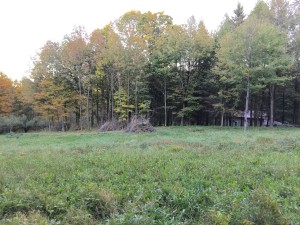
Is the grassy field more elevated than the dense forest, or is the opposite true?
the dense forest

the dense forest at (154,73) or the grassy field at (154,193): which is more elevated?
the dense forest at (154,73)

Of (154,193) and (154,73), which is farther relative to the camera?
(154,73)

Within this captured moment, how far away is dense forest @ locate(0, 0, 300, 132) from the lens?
30406mm

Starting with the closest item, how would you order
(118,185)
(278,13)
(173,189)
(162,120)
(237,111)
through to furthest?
(173,189), (118,185), (278,13), (237,111), (162,120)

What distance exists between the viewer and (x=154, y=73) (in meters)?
32.9

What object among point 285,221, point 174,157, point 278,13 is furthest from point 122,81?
point 285,221

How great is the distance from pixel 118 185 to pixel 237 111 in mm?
29770

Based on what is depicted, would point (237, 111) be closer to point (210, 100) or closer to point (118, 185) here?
point (210, 100)

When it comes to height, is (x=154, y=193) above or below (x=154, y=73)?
below

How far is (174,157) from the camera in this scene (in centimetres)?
927

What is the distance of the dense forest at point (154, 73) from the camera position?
30.4 meters

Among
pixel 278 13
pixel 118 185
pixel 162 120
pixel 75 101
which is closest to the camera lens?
pixel 118 185

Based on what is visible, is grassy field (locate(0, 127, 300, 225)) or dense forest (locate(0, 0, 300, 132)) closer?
grassy field (locate(0, 127, 300, 225))

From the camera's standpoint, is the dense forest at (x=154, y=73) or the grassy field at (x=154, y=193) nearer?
the grassy field at (x=154, y=193)
